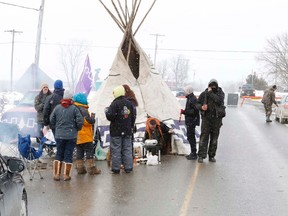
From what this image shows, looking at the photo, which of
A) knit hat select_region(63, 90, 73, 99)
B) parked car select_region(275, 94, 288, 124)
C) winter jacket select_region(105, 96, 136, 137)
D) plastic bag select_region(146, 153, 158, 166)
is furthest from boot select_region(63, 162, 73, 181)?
parked car select_region(275, 94, 288, 124)

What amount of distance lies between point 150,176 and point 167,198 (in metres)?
1.69

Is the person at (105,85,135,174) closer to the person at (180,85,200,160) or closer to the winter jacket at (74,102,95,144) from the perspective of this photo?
the winter jacket at (74,102,95,144)

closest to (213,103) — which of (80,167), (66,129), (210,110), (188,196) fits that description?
(210,110)

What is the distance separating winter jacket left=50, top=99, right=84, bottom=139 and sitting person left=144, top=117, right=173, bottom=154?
7.85 ft

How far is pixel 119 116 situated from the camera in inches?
351

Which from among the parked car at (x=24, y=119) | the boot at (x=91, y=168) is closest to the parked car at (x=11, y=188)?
the boot at (x=91, y=168)

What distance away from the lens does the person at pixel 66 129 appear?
828 centimetres

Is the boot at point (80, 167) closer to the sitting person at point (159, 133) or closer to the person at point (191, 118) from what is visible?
the sitting person at point (159, 133)

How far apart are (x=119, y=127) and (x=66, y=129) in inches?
44.5

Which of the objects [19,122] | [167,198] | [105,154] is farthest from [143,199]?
[19,122]

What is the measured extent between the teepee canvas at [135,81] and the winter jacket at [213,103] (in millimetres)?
1389

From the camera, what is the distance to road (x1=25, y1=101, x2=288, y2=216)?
6469 mm

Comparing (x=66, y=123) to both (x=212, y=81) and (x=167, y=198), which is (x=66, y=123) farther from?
(x=212, y=81)

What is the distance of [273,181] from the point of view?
28.1 feet
